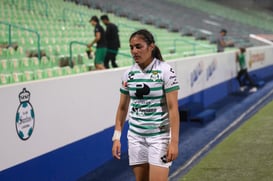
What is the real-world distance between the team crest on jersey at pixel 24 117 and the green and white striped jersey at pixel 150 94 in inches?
81.8

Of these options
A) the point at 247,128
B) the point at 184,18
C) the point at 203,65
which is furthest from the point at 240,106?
the point at 184,18

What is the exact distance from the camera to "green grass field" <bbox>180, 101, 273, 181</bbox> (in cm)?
718

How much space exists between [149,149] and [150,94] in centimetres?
46

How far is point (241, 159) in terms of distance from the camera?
8.19 metres

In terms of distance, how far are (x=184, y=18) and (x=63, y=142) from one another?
2793 centimetres

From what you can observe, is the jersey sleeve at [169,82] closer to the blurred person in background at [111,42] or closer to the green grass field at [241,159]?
the green grass field at [241,159]

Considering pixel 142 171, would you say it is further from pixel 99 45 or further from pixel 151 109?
pixel 99 45

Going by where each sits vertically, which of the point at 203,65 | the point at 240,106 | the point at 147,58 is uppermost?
the point at 147,58

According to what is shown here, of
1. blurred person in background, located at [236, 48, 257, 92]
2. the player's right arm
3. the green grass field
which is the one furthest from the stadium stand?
the player's right arm

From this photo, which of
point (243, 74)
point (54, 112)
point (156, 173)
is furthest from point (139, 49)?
point (243, 74)

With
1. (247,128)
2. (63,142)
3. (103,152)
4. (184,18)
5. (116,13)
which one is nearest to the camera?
(63,142)

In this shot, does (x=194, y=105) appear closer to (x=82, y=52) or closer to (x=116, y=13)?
(x=82, y=52)

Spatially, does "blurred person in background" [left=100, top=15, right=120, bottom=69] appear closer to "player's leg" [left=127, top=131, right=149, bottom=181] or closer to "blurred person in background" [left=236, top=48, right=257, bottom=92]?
"blurred person in background" [left=236, top=48, right=257, bottom=92]

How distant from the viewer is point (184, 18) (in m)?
34.4
